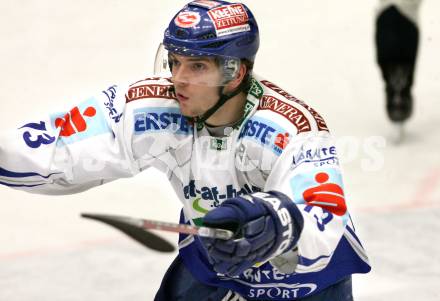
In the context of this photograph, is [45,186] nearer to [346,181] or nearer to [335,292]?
[335,292]

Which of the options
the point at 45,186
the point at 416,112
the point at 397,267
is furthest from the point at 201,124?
the point at 416,112

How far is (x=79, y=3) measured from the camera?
22.8 feet

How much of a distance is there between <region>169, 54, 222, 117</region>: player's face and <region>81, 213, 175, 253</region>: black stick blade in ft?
2.23

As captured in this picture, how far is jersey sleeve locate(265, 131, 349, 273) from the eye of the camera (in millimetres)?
2893

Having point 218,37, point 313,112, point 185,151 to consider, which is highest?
point 218,37

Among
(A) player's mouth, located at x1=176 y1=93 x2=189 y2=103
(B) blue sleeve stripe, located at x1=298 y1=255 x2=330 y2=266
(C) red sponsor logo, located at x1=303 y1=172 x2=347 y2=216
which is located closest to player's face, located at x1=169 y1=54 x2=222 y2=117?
(A) player's mouth, located at x1=176 y1=93 x2=189 y2=103

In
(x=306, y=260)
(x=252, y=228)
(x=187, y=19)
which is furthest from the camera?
(x=187, y=19)

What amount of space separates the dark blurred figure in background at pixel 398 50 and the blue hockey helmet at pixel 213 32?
308cm

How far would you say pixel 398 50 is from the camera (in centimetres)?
623

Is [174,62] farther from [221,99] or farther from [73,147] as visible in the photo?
[73,147]

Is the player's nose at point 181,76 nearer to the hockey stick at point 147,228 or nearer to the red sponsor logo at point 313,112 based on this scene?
the red sponsor logo at point 313,112

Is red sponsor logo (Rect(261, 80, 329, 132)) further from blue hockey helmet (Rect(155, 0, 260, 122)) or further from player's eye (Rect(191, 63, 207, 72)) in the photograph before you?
player's eye (Rect(191, 63, 207, 72))

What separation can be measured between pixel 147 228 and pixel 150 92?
2.82 ft

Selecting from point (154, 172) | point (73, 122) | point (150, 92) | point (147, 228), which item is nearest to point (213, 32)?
point (150, 92)
